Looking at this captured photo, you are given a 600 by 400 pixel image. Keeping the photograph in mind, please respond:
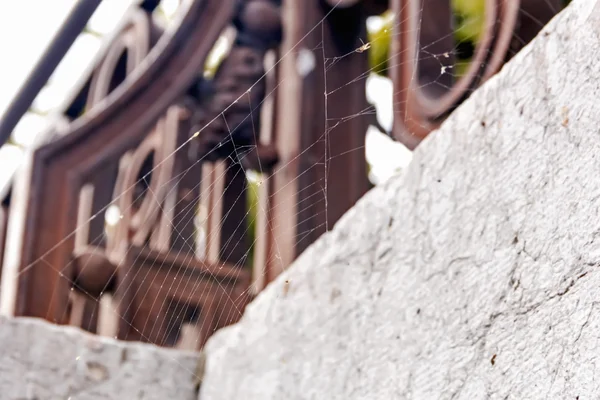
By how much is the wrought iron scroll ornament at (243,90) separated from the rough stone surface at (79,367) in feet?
1.11

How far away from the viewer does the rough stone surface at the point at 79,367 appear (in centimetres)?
122

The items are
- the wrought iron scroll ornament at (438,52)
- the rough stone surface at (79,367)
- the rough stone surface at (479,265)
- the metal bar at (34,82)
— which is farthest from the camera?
the metal bar at (34,82)

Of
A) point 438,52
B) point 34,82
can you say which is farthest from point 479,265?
point 34,82

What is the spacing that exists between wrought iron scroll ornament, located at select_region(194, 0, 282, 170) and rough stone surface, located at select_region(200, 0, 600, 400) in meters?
0.32

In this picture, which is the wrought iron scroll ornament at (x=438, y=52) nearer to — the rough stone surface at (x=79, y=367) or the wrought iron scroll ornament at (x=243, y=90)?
the wrought iron scroll ornament at (x=243, y=90)

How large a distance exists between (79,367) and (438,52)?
2.21ft

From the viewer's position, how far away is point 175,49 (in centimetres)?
157

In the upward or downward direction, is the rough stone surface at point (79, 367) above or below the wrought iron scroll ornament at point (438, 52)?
below

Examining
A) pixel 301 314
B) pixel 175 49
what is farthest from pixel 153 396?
pixel 175 49

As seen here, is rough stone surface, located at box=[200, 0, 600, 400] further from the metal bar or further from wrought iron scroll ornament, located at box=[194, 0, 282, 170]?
the metal bar

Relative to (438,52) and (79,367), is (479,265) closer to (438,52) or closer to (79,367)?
(438,52)

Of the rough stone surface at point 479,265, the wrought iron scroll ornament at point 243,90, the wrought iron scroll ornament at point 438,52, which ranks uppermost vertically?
the wrought iron scroll ornament at point 243,90

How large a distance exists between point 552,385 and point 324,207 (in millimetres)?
644

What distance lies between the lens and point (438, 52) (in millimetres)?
1174
